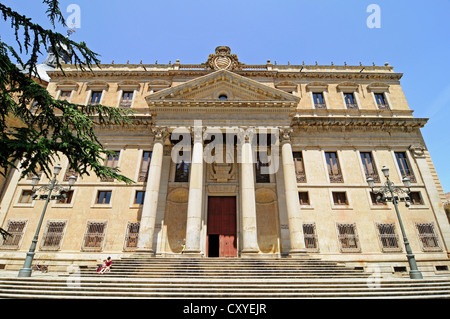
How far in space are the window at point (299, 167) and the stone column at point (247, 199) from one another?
4.73m

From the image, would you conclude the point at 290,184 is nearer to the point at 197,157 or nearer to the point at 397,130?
the point at 197,157

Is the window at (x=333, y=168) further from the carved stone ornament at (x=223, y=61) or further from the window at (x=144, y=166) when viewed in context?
the window at (x=144, y=166)

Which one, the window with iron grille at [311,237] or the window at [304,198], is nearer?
the window with iron grille at [311,237]

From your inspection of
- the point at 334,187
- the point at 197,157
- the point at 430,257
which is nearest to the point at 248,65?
the point at 197,157

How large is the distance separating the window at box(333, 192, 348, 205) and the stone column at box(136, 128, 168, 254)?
13255 millimetres

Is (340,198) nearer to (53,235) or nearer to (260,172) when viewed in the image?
(260,172)

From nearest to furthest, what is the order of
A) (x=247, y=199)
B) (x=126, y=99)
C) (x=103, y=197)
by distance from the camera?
(x=247, y=199), (x=103, y=197), (x=126, y=99)

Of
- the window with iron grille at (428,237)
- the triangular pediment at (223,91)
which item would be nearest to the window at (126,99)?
the triangular pediment at (223,91)

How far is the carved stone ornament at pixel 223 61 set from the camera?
76.0ft

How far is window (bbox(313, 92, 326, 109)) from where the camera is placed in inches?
880

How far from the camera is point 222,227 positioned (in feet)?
60.5

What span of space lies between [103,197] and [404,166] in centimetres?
2399

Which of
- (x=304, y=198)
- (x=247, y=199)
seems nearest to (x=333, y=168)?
(x=304, y=198)

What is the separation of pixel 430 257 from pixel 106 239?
884 inches
